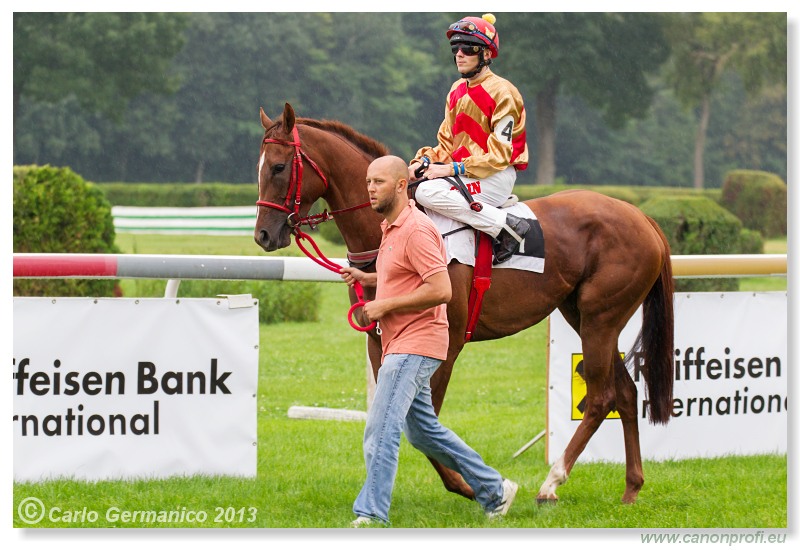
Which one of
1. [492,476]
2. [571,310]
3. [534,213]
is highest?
[534,213]

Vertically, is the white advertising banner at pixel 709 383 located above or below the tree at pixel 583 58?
below

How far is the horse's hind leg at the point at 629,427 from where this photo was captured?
19.6ft

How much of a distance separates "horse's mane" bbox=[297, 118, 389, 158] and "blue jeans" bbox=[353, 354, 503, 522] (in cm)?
138

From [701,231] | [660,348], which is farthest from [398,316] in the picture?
[701,231]

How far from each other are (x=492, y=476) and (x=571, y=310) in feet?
4.71

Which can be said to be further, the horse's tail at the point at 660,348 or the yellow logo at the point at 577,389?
the yellow logo at the point at 577,389

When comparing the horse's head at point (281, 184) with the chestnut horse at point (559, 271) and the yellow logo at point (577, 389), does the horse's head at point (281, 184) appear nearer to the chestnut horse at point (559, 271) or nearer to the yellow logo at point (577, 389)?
the chestnut horse at point (559, 271)

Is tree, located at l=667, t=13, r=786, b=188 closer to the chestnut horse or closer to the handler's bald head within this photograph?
the chestnut horse

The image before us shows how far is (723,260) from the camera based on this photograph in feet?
23.5

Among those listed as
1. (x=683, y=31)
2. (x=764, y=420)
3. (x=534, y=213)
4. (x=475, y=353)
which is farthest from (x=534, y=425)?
(x=683, y=31)

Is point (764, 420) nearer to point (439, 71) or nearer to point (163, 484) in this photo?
point (163, 484)

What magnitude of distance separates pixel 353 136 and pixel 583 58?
35.5 metres

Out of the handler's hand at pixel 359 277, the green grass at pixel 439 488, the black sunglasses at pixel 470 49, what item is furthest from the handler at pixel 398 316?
the black sunglasses at pixel 470 49
